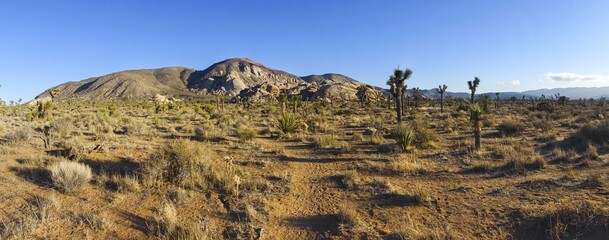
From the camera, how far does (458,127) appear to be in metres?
19.8

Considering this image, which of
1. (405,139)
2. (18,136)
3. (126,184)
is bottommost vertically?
(126,184)

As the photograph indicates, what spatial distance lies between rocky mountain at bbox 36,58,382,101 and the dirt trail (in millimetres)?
76785

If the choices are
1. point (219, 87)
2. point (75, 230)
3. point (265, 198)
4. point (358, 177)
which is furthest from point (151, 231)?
point (219, 87)

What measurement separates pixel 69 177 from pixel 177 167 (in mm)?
2194

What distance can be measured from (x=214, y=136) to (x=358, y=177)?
8963 millimetres

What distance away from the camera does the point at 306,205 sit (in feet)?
23.0


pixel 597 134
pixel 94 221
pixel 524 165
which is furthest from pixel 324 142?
pixel 597 134

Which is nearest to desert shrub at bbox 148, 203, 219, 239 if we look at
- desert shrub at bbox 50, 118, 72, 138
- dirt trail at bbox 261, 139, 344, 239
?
dirt trail at bbox 261, 139, 344, 239

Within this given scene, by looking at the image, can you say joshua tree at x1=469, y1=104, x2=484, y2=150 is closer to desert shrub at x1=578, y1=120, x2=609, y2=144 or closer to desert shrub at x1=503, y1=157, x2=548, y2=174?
desert shrub at x1=503, y1=157, x2=548, y2=174

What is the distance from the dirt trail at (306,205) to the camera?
5832 millimetres

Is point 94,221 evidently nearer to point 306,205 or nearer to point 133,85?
point 306,205

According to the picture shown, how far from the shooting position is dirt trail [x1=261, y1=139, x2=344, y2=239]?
19.1ft

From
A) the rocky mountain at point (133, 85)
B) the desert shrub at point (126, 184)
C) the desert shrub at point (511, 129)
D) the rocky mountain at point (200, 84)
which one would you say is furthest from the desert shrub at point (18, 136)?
the rocky mountain at point (133, 85)

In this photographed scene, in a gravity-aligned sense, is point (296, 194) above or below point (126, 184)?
below
